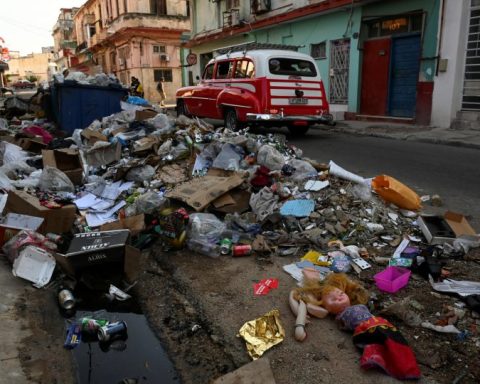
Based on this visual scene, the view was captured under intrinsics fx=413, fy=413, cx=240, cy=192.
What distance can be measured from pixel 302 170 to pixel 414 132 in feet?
21.2

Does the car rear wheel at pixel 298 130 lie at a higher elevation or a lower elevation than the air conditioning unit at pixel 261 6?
lower

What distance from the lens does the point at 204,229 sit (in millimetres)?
3967

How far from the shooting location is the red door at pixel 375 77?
12.8 metres

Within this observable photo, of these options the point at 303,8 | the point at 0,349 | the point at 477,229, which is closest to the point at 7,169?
the point at 0,349

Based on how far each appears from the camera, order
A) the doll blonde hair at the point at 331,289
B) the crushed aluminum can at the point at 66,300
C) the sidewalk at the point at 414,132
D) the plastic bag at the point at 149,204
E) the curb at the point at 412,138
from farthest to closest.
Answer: the sidewalk at the point at 414,132
the curb at the point at 412,138
the plastic bag at the point at 149,204
the crushed aluminum can at the point at 66,300
the doll blonde hair at the point at 331,289

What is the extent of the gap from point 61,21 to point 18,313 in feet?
209

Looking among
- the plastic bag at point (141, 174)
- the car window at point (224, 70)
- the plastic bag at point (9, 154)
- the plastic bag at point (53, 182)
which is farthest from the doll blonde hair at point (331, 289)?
the car window at point (224, 70)

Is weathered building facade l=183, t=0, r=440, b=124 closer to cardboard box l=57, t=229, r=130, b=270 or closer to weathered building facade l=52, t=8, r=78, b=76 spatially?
cardboard box l=57, t=229, r=130, b=270

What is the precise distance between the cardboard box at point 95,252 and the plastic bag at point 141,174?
2.44 metres

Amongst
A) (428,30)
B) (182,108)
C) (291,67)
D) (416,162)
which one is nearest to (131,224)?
(416,162)

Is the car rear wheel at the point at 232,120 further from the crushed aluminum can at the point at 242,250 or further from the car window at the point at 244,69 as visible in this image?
the crushed aluminum can at the point at 242,250

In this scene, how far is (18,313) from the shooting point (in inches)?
117

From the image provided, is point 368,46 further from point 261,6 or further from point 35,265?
point 35,265

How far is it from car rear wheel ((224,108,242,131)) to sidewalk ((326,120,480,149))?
3.54m
